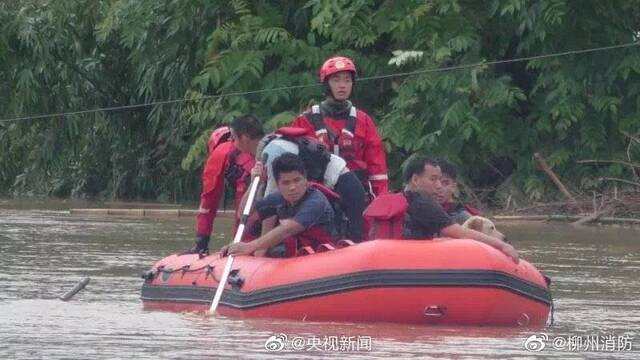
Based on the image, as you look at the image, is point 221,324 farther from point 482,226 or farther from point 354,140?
point 354,140

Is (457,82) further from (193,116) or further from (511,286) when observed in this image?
(511,286)

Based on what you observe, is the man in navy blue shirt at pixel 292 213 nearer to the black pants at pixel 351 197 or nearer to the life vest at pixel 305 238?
the life vest at pixel 305 238

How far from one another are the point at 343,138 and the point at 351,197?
0.71 metres

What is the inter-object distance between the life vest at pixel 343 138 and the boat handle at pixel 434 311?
1.99 m

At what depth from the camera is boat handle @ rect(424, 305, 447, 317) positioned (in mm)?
10289

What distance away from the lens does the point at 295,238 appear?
1116cm

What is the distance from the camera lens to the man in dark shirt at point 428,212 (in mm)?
10602

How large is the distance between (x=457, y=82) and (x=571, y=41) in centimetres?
170

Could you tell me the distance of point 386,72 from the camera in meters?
23.5

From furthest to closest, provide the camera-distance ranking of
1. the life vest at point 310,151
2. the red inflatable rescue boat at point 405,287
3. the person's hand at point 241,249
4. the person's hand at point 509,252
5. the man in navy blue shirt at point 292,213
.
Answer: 1. the life vest at point 310,151
2. the person's hand at point 241,249
3. the man in navy blue shirt at point 292,213
4. the person's hand at point 509,252
5. the red inflatable rescue boat at point 405,287

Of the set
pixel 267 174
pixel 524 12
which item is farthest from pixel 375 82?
pixel 267 174

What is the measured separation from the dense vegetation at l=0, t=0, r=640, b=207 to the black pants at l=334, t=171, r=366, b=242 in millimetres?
9986
